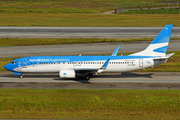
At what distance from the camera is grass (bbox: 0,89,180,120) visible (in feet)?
91.4

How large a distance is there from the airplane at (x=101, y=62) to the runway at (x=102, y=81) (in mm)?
1594

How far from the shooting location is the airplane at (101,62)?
41.9 metres

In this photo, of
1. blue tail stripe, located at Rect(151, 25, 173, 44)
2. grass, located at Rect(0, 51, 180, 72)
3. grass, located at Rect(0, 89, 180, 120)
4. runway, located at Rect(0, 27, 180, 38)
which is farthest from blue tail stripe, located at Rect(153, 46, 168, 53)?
runway, located at Rect(0, 27, 180, 38)

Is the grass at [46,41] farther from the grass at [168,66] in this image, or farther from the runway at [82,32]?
the grass at [168,66]

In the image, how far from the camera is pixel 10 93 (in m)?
35.1

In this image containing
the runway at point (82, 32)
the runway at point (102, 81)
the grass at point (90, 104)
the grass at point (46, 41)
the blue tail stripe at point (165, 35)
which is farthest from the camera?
the runway at point (82, 32)

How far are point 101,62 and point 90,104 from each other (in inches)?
498

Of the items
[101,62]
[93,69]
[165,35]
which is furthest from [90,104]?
[165,35]

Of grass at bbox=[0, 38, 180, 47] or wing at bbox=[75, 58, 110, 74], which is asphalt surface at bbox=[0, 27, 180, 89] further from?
grass at bbox=[0, 38, 180, 47]

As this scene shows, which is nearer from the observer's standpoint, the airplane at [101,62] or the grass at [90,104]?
the grass at [90,104]

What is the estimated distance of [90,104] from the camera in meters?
30.7

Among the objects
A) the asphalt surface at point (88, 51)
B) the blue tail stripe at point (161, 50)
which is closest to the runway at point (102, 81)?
the asphalt surface at point (88, 51)

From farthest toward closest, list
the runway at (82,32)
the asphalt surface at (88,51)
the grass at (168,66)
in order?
1. the runway at (82,32)
2. the grass at (168,66)
3. the asphalt surface at (88,51)

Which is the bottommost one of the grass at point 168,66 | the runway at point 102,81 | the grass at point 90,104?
the grass at point 90,104
